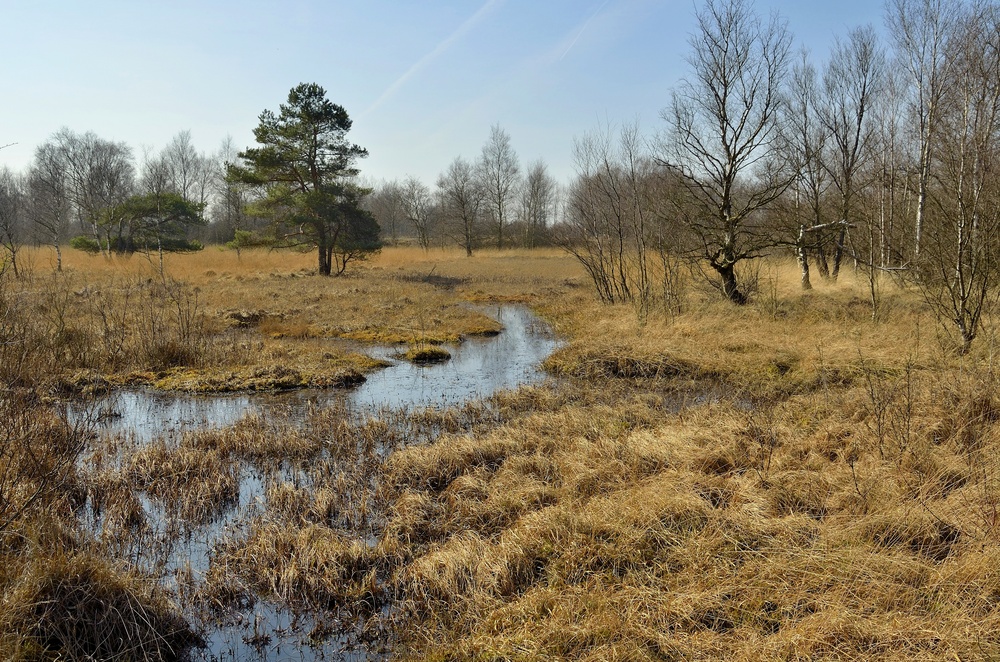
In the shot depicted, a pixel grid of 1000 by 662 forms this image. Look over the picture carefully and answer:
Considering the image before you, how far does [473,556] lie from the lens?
14.8 ft

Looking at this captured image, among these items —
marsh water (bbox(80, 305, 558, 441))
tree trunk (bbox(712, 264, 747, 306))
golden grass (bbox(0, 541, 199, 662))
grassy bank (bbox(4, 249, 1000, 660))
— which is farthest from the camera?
tree trunk (bbox(712, 264, 747, 306))

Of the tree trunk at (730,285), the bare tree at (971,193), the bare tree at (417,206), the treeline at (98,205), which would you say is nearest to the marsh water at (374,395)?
the tree trunk at (730,285)

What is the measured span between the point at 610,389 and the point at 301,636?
22.4 ft

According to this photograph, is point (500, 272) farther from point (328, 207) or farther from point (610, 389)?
point (610, 389)

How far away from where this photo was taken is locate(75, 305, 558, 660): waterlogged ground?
400 centimetres

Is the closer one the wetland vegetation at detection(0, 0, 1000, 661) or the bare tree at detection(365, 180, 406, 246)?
the wetland vegetation at detection(0, 0, 1000, 661)

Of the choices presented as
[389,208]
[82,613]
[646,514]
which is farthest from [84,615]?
[389,208]

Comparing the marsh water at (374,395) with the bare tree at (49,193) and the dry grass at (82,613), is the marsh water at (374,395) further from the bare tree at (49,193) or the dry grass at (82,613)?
the bare tree at (49,193)

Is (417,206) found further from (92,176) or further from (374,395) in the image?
(374,395)

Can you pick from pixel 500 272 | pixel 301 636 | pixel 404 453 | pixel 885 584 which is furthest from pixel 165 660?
pixel 500 272

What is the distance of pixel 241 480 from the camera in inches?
249

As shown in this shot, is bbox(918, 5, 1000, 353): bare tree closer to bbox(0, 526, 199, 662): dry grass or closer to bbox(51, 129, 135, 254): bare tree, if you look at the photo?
bbox(0, 526, 199, 662): dry grass

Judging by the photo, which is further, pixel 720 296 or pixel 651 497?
pixel 720 296

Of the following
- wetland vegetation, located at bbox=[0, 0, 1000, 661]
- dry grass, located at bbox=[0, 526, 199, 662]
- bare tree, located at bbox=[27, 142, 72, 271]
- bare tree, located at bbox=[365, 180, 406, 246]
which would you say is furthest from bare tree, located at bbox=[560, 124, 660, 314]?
bare tree, located at bbox=[365, 180, 406, 246]
